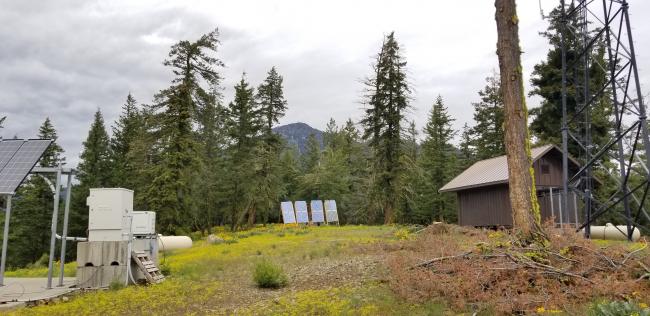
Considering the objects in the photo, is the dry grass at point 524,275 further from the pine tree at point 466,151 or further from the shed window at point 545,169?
the pine tree at point 466,151

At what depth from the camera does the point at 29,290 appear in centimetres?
1091

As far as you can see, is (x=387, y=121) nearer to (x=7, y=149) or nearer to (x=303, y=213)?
(x=303, y=213)

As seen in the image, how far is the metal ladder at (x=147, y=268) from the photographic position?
11.5 meters

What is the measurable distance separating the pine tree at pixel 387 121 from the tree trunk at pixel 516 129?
938 inches

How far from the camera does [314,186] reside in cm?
4962

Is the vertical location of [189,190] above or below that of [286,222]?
above

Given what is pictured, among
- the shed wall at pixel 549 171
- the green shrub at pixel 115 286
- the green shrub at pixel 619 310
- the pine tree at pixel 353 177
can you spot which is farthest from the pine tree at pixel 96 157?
the green shrub at pixel 619 310

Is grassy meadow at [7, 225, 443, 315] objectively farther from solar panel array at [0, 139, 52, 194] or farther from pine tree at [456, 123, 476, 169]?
pine tree at [456, 123, 476, 169]

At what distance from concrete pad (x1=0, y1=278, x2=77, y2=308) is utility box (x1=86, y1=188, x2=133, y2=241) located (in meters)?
1.41

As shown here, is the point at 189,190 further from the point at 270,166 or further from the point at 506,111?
the point at 506,111

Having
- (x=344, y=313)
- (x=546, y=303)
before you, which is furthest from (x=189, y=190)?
(x=546, y=303)

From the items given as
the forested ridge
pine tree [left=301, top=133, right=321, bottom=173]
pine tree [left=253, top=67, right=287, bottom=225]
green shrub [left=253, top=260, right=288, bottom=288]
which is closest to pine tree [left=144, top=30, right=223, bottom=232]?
the forested ridge

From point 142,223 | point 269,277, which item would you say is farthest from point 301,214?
point 269,277

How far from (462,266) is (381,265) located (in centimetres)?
287
